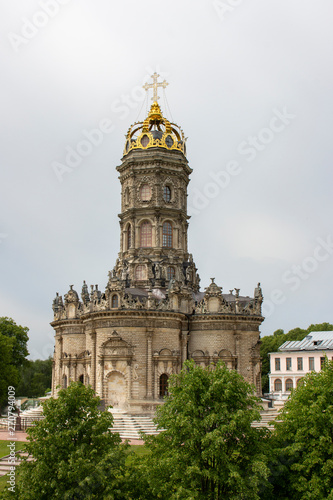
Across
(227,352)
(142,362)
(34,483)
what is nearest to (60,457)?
(34,483)

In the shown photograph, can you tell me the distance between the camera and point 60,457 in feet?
61.4

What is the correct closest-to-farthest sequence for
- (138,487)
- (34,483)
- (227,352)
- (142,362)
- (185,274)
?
(34,483) → (138,487) → (142,362) → (227,352) → (185,274)

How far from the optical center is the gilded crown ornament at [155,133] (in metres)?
53.9

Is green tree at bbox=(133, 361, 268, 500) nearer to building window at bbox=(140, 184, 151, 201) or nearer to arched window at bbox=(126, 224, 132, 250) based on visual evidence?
arched window at bbox=(126, 224, 132, 250)

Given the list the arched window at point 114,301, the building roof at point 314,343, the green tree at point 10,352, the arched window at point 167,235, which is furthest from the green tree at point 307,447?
the building roof at point 314,343

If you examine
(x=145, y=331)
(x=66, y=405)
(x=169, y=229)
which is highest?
(x=169, y=229)

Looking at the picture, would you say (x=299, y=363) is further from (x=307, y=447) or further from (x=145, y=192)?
(x=307, y=447)

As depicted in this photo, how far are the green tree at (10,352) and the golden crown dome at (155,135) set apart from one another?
2327cm

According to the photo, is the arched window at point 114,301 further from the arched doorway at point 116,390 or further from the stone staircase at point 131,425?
the stone staircase at point 131,425

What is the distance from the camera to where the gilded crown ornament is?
177 feet

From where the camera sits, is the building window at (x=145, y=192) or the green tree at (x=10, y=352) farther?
the green tree at (x=10, y=352)

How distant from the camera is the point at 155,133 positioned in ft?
179

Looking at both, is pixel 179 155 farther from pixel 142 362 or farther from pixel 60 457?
pixel 60 457

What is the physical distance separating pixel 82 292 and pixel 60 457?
3400cm
